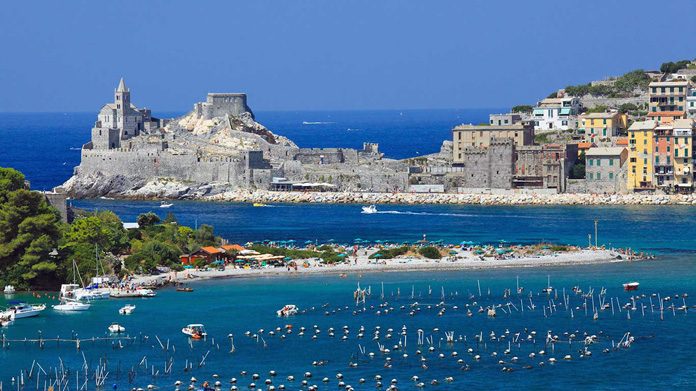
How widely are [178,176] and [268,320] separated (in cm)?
5507

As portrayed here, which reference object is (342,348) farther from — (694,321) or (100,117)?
(100,117)

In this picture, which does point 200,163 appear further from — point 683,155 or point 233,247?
point 233,247

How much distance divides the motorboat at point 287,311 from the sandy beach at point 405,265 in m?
7.29

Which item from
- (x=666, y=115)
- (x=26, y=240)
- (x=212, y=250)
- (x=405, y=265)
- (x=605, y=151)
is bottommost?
(x=405, y=265)

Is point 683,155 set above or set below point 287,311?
above

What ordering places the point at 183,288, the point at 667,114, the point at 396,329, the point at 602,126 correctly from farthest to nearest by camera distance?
the point at 602,126 < the point at 667,114 < the point at 183,288 < the point at 396,329

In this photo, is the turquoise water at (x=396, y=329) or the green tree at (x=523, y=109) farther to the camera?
the green tree at (x=523, y=109)

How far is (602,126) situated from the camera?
321 feet

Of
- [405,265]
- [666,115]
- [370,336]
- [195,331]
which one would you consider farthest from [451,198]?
[195,331]

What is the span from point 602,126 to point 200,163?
24.5 m

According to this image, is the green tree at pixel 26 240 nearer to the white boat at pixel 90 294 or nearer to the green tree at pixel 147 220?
the white boat at pixel 90 294

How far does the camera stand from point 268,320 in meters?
46.2

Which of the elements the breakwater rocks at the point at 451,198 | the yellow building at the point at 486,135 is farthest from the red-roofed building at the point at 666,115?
the yellow building at the point at 486,135

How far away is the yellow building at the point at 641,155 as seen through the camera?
88.6m
